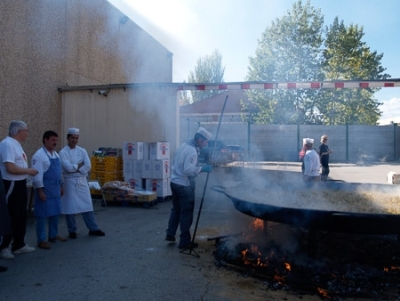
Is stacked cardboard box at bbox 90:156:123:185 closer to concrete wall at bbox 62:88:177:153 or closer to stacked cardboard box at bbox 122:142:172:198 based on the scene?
stacked cardboard box at bbox 122:142:172:198

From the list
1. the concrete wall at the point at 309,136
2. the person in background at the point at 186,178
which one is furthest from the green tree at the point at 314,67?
the person in background at the point at 186,178

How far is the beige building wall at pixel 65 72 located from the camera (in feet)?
27.0

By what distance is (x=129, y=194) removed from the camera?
840 cm

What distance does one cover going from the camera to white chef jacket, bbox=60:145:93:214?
557cm

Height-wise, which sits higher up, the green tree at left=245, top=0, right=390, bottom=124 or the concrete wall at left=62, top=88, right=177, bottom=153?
the green tree at left=245, top=0, right=390, bottom=124

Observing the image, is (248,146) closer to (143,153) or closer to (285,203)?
(143,153)

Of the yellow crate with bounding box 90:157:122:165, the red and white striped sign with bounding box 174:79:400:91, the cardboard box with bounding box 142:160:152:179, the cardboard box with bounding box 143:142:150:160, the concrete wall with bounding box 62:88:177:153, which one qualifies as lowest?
the cardboard box with bounding box 142:160:152:179

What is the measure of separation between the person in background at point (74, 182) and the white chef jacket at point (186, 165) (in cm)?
151

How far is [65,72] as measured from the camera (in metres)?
10.1

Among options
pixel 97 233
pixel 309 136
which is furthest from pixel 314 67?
pixel 97 233

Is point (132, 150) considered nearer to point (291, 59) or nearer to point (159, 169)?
point (159, 169)

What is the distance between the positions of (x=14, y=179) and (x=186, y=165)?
7.09 ft

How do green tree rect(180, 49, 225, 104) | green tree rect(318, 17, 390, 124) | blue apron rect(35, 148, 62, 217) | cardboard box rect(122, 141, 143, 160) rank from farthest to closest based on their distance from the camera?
1. green tree rect(180, 49, 225, 104)
2. green tree rect(318, 17, 390, 124)
3. cardboard box rect(122, 141, 143, 160)
4. blue apron rect(35, 148, 62, 217)

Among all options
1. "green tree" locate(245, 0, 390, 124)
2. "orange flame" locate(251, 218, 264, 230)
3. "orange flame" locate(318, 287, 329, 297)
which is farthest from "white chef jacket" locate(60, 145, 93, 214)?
"green tree" locate(245, 0, 390, 124)
